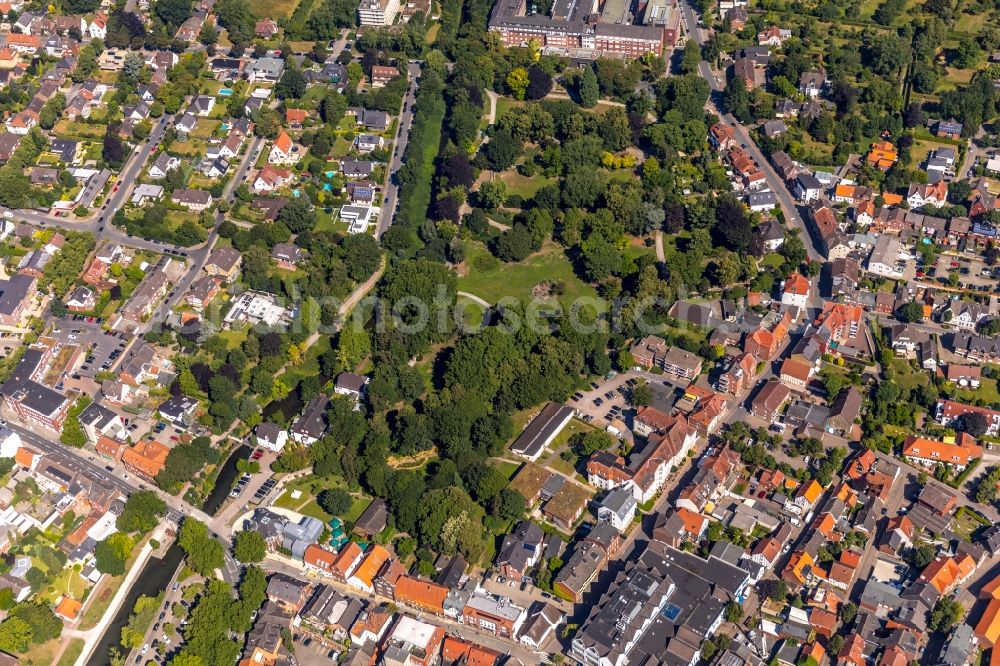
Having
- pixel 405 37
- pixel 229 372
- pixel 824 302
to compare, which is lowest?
pixel 229 372

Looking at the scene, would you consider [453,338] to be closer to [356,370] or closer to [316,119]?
[356,370]

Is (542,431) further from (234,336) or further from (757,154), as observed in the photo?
(757,154)

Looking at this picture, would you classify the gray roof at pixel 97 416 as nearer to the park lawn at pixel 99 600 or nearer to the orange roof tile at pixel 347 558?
the park lawn at pixel 99 600

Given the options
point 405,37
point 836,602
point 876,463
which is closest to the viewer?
point 836,602

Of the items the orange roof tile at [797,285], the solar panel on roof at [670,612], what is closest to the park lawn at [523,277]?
the orange roof tile at [797,285]

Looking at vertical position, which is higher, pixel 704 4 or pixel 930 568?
pixel 704 4

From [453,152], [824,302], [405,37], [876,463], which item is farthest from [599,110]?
[876,463]
